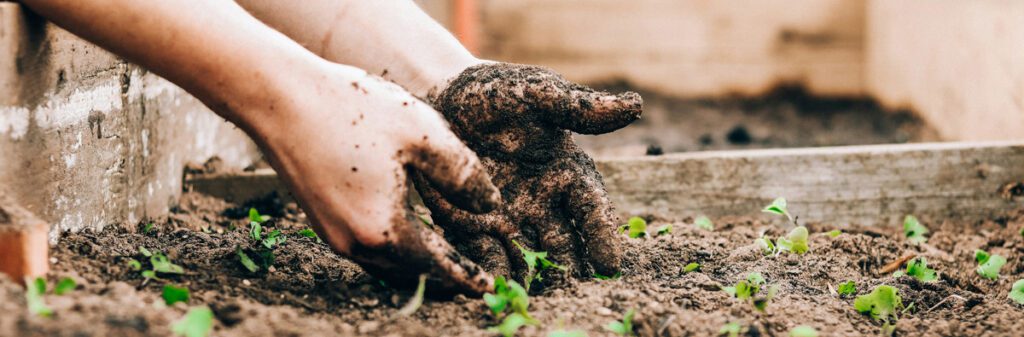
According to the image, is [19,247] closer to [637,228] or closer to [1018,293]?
[637,228]

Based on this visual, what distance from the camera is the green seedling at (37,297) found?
1.12m

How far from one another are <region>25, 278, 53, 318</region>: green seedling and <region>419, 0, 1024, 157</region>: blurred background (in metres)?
2.78

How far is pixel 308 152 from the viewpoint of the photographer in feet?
4.67

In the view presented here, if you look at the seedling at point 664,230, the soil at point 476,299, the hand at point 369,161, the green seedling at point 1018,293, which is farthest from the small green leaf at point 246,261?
the green seedling at point 1018,293

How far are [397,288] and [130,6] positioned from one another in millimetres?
Result: 577

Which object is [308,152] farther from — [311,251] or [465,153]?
[311,251]

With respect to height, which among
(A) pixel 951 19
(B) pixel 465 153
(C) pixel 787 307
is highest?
(A) pixel 951 19

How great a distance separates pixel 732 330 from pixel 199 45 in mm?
873

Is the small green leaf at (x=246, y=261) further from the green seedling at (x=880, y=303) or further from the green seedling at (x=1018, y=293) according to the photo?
the green seedling at (x=1018, y=293)

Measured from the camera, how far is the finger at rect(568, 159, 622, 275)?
1642mm

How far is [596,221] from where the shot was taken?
5.43 feet

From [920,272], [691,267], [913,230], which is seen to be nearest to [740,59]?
[913,230]

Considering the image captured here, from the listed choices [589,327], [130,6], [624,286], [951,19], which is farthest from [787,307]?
[951,19]

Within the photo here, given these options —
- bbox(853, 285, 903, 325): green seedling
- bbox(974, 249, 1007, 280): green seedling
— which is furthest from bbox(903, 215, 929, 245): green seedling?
bbox(853, 285, 903, 325): green seedling
